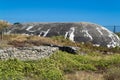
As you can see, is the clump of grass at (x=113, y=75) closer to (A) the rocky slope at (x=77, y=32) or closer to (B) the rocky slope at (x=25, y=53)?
(B) the rocky slope at (x=25, y=53)

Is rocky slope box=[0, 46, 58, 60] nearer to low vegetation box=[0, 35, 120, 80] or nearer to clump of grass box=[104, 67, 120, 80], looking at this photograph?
low vegetation box=[0, 35, 120, 80]

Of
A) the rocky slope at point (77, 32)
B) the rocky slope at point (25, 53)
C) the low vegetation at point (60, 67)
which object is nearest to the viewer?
the low vegetation at point (60, 67)

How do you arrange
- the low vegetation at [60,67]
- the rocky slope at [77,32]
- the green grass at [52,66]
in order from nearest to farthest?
the green grass at [52,66]
the low vegetation at [60,67]
the rocky slope at [77,32]

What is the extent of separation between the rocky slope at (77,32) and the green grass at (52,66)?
38.9 feet

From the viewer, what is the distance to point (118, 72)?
58.6ft

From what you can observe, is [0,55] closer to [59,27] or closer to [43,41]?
[43,41]

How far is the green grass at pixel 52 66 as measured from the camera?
1705 centimetres

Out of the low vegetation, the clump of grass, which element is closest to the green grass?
the low vegetation

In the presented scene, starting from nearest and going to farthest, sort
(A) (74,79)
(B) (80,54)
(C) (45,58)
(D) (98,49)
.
→ (A) (74,79), (C) (45,58), (B) (80,54), (D) (98,49)

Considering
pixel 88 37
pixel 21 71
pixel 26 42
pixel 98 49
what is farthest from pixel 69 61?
pixel 88 37

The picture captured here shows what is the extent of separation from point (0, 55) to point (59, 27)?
1828 centimetres

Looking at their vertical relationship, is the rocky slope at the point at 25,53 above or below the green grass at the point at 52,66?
above

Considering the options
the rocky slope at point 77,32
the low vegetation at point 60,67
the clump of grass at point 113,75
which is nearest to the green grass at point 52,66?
the low vegetation at point 60,67

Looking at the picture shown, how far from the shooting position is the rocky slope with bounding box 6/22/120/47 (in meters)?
36.3
